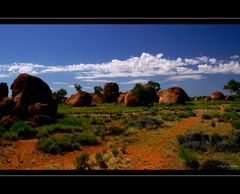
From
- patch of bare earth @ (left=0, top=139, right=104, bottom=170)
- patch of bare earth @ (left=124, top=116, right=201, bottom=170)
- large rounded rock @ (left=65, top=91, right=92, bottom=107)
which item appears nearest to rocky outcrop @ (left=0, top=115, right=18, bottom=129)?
patch of bare earth @ (left=0, top=139, right=104, bottom=170)

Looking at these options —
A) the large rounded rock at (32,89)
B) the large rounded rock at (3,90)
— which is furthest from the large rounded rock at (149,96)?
the large rounded rock at (3,90)

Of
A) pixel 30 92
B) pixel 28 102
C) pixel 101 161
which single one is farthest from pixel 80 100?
pixel 101 161

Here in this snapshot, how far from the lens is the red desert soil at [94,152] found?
8.66 metres

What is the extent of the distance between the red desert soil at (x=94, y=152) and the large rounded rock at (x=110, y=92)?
26.4m

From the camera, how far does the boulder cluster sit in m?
16.4

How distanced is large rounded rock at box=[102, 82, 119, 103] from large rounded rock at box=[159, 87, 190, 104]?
22.9 ft

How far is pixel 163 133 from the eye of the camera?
13.2m

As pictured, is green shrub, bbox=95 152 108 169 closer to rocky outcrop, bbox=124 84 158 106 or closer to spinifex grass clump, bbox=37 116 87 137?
spinifex grass clump, bbox=37 116 87 137

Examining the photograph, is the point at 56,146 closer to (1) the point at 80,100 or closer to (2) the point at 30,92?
(2) the point at 30,92

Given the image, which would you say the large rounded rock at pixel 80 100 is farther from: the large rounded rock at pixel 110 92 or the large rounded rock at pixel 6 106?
the large rounded rock at pixel 6 106
